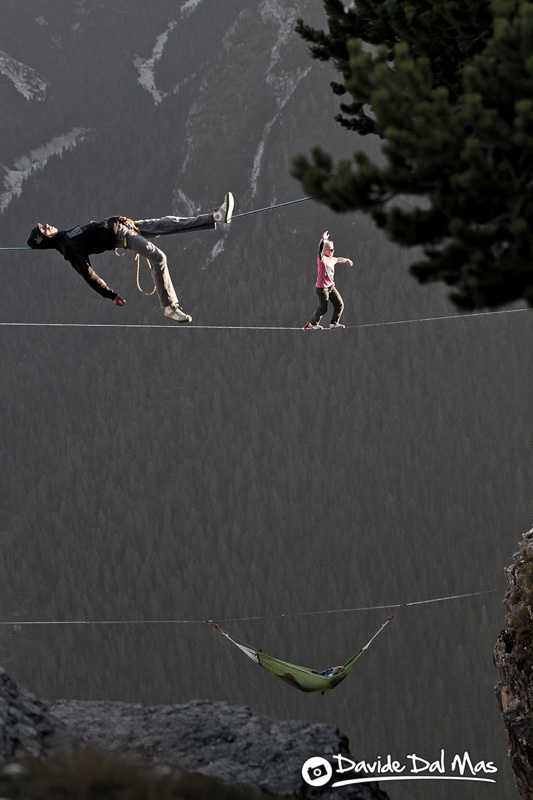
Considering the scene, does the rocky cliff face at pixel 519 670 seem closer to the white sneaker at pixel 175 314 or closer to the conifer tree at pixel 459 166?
the white sneaker at pixel 175 314

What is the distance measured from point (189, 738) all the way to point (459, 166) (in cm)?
1673

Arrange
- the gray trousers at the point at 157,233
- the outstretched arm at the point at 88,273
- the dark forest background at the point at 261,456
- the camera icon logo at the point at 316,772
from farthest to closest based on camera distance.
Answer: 1. the dark forest background at the point at 261,456
2. the camera icon logo at the point at 316,772
3. the outstretched arm at the point at 88,273
4. the gray trousers at the point at 157,233

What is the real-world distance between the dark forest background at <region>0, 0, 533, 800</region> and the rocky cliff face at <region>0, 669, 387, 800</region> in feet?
272

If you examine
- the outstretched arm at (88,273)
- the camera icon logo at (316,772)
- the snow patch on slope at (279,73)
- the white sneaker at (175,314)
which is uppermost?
the snow patch on slope at (279,73)

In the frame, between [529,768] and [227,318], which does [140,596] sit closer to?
[227,318]

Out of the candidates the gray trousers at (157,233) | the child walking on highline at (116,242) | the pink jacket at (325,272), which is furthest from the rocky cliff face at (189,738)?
the pink jacket at (325,272)

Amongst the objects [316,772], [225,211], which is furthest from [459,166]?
[316,772]

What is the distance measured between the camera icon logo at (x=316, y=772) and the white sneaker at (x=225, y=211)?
10.2 metres

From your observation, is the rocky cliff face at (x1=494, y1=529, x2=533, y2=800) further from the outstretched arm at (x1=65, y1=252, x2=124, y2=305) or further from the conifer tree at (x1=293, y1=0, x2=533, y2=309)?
the outstretched arm at (x1=65, y1=252, x2=124, y2=305)

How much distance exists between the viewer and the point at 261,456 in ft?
506

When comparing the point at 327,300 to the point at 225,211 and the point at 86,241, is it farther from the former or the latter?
the point at 86,241

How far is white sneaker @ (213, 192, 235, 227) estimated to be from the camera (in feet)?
52.8

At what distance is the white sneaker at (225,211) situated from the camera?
52.8ft

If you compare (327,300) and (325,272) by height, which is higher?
(325,272)
